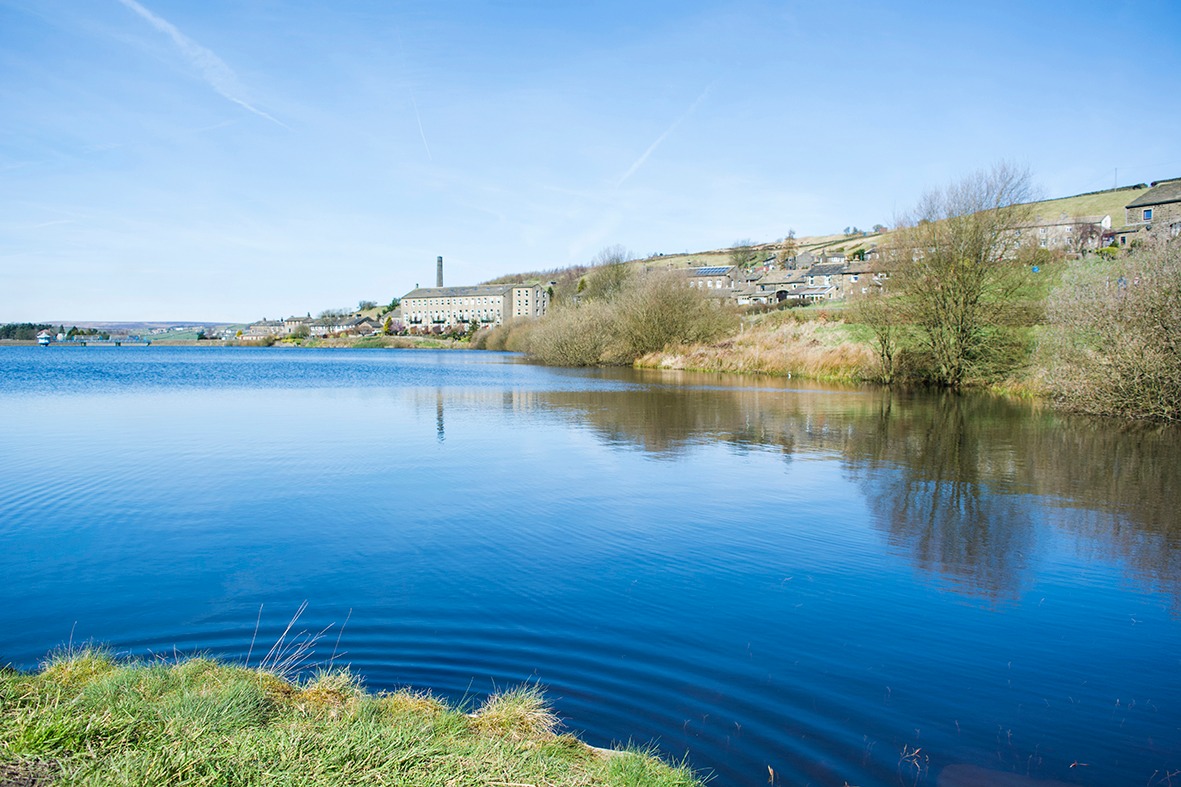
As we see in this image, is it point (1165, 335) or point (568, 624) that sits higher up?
point (1165, 335)

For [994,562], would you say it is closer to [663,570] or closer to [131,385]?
[663,570]

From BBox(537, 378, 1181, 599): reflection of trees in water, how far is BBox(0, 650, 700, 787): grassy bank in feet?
18.3

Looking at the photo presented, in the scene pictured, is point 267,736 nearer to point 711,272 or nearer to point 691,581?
point 691,581

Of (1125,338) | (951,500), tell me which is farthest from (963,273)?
(951,500)

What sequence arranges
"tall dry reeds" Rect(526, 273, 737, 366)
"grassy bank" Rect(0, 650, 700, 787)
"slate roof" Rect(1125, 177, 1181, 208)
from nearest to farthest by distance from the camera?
"grassy bank" Rect(0, 650, 700, 787), "tall dry reeds" Rect(526, 273, 737, 366), "slate roof" Rect(1125, 177, 1181, 208)

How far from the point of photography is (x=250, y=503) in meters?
11.2

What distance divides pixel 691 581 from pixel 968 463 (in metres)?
9.95

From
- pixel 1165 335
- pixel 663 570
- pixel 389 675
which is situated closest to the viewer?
pixel 389 675

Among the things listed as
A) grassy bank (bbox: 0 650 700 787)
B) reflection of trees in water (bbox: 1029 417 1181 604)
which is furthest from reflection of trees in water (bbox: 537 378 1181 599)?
grassy bank (bbox: 0 650 700 787)

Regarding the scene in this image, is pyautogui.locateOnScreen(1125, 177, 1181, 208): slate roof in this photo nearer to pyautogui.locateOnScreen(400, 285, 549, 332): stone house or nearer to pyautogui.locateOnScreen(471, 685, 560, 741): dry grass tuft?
pyautogui.locateOnScreen(471, 685, 560, 741): dry grass tuft

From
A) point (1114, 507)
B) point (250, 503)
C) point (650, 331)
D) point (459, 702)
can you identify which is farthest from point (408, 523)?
point (650, 331)

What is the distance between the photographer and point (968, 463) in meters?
15.4

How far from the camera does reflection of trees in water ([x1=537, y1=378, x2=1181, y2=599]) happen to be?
30.8 ft

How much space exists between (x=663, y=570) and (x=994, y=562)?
12.9ft
